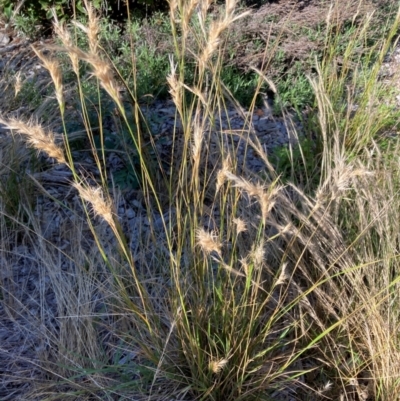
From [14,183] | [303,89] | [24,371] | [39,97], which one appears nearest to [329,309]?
[24,371]

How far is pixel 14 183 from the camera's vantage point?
116 inches

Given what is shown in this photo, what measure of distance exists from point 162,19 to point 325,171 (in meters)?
2.45

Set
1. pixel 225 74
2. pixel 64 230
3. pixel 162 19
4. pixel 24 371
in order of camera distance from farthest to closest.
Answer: pixel 162 19 < pixel 225 74 < pixel 64 230 < pixel 24 371

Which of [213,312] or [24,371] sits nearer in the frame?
[213,312]

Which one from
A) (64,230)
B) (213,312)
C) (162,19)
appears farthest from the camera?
(162,19)

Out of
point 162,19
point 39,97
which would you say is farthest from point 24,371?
point 162,19

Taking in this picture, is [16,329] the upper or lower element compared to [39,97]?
lower

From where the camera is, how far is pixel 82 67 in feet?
13.3

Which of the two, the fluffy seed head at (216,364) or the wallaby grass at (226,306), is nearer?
the fluffy seed head at (216,364)

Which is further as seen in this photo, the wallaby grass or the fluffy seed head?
the wallaby grass

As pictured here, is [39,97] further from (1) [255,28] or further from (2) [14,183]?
(1) [255,28]

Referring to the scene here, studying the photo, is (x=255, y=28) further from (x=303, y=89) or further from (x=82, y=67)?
(x=82, y=67)

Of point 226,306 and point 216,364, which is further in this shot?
point 226,306

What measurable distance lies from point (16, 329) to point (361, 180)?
154cm
